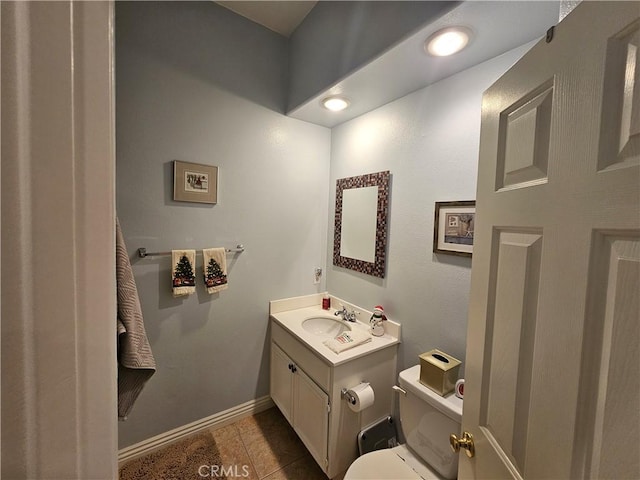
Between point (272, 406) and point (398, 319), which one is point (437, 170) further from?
point (272, 406)

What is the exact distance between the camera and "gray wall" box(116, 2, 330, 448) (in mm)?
1450

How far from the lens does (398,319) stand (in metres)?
1.65

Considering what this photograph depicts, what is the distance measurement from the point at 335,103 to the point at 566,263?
155 cm

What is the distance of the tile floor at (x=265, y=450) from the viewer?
1.54m

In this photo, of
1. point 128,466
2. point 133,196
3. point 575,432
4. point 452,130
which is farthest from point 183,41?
point 128,466

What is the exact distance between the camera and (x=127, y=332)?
84cm

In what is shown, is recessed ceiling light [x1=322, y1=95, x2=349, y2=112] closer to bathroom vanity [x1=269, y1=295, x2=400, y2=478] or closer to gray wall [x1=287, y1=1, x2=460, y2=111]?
gray wall [x1=287, y1=1, x2=460, y2=111]

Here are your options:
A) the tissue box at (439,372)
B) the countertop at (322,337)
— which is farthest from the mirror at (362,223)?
→ the tissue box at (439,372)

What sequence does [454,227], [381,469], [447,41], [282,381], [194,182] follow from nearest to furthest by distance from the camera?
[447,41] → [381,469] → [454,227] → [194,182] → [282,381]

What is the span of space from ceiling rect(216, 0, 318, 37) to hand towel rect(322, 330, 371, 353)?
6.81ft

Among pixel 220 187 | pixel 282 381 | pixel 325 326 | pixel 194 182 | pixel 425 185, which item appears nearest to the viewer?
pixel 425 185

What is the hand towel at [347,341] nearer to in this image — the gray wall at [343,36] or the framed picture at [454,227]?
the framed picture at [454,227]

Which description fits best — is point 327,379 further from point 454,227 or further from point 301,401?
point 454,227

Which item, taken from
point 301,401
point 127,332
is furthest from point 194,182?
point 301,401
